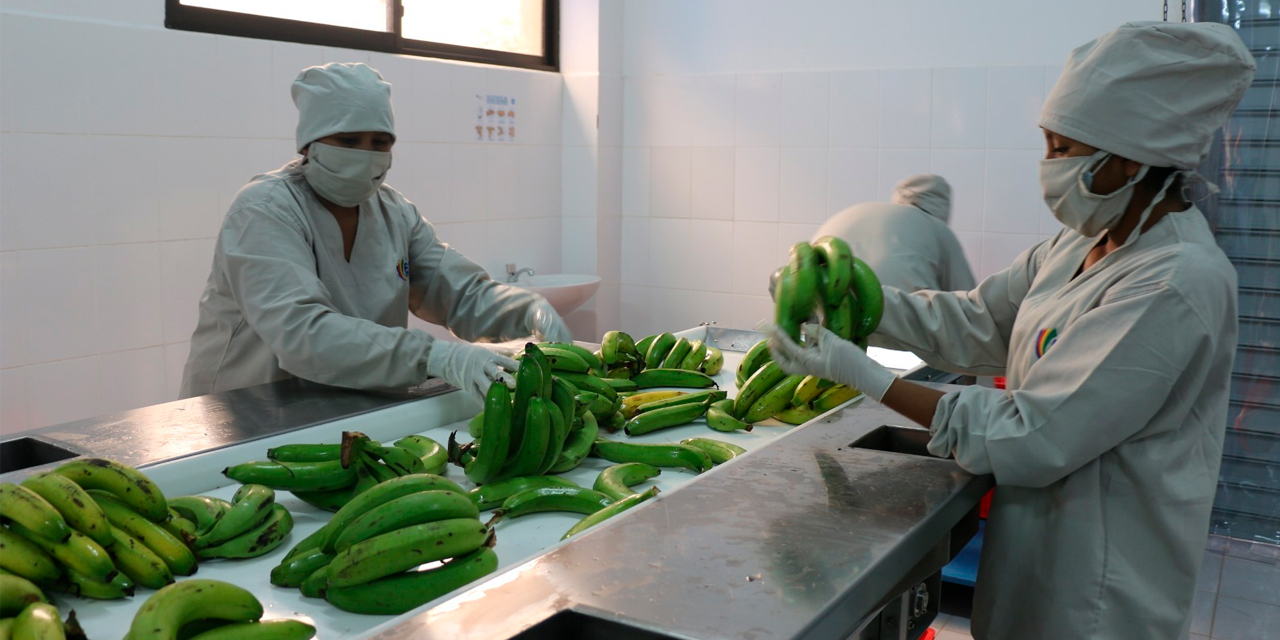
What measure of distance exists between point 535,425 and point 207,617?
77cm

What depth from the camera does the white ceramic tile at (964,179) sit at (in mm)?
5023

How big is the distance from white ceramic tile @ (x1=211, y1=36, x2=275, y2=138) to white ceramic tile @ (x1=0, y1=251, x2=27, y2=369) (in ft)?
3.25

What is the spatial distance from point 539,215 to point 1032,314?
435 centimetres

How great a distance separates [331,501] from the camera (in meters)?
1.80

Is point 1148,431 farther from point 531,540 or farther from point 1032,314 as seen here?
point 531,540

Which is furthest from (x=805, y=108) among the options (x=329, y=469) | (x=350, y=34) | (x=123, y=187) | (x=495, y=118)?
(x=329, y=469)

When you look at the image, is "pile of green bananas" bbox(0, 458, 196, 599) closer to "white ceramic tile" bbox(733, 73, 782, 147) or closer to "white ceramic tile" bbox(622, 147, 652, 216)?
"white ceramic tile" bbox(733, 73, 782, 147)

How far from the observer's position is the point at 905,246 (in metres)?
4.09

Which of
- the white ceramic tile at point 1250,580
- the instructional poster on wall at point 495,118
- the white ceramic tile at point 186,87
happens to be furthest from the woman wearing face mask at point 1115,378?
the instructional poster on wall at point 495,118

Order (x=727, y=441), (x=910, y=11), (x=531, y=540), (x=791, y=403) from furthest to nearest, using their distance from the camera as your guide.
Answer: (x=910, y=11), (x=791, y=403), (x=727, y=441), (x=531, y=540)

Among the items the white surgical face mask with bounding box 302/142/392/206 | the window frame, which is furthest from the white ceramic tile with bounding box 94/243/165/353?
the white surgical face mask with bounding box 302/142/392/206

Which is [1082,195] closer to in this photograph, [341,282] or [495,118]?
[341,282]

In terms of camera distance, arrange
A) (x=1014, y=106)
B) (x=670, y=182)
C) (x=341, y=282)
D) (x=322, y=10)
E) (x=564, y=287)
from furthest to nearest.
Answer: (x=670, y=182), (x=564, y=287), (x=1014, y=106), (x=322, y=10), (x=341, y=282)

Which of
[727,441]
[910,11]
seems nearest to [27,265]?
[727,441]
